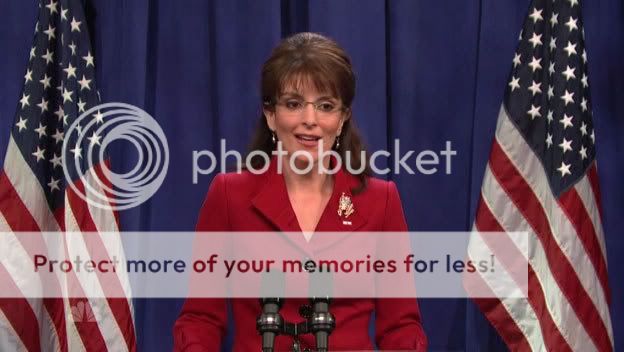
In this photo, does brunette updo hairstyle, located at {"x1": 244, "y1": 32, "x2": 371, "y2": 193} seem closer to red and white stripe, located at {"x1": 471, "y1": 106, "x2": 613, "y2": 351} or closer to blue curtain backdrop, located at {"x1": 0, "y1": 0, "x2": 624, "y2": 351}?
red and white stripe, located at {"x1": 471, "y1": 106, "x2": 613, "y2": 351}

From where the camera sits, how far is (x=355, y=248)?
2.22m

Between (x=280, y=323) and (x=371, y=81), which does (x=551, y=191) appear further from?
(x=280, y=323)

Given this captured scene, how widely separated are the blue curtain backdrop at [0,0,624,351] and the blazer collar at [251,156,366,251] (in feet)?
4.05

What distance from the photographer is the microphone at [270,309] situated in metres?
1.53

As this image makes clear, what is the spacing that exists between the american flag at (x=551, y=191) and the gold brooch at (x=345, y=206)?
3.48 ft

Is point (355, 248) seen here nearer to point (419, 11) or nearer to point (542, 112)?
point (542, 112)

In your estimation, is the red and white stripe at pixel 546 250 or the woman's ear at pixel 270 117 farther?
the red and white stripe at pixel 546 250

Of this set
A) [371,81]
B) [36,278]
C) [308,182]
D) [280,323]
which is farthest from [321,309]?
[371,81]

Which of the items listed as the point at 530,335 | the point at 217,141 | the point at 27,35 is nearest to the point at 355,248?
the point at 530,335

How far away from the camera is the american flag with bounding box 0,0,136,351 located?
3.16 m

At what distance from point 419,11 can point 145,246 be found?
1518 mm

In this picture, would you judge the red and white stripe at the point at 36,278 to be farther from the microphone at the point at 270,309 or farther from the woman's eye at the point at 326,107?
the microphone at the point at 270,309
